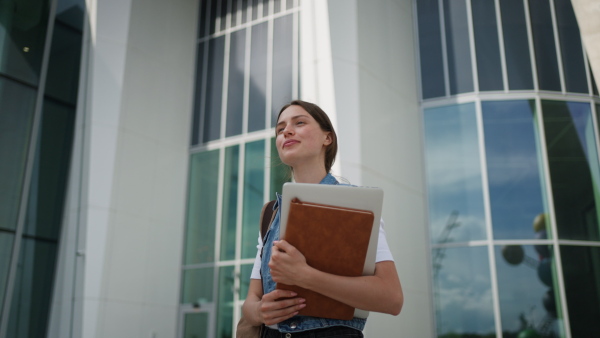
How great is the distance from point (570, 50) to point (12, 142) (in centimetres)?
1122

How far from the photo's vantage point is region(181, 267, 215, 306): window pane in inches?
473

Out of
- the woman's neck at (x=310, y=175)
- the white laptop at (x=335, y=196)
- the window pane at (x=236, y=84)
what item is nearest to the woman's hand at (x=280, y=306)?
the white laptop at (x=335, y=196)

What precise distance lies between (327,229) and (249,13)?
12.2 metres

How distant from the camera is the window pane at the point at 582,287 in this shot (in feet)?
30.1

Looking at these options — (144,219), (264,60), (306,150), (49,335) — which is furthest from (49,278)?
(306,150)

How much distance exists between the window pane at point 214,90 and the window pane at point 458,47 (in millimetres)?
5496

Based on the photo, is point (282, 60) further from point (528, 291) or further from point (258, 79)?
point (528, 291)

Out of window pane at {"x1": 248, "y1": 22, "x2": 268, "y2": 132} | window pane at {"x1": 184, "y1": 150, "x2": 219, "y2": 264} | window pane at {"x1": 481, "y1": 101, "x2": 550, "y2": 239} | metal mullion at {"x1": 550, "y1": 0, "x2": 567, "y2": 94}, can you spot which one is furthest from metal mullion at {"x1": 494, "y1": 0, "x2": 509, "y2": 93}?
window pane at {"x1": 184, "y1": 150, "x2": 219, "y2": 264}

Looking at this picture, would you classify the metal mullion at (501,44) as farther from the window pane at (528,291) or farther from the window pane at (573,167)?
the window pane at (528,291)

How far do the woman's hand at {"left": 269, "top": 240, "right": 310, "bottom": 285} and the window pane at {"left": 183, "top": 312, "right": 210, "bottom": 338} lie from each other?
35.0 ft

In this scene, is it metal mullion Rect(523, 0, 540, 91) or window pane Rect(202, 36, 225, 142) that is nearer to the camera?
metal mullion Rect(523, 0, 540, 91)

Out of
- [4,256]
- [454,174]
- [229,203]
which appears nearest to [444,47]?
[454,174]

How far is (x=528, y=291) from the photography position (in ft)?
31.1

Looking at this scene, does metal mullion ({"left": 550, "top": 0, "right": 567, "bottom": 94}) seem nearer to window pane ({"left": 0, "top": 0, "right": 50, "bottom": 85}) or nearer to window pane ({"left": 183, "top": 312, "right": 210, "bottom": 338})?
window pane ({"left": 183, "top": 312, "right": 210, "bottom": 338})
